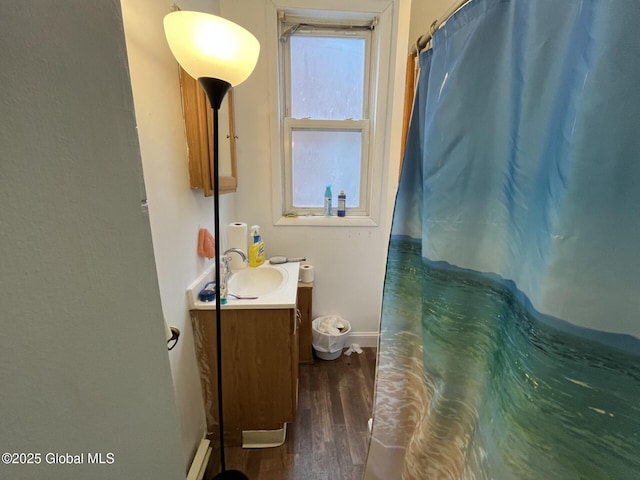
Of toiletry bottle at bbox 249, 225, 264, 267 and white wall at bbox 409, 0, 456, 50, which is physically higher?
white wall at bbox 409, 0, 456, 50

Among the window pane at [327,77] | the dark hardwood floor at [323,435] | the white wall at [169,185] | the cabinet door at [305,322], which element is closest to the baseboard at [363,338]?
the dark hardwood floor at [323,435]

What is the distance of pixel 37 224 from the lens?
1.09 feet

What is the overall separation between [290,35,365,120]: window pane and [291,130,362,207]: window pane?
0.48 ft

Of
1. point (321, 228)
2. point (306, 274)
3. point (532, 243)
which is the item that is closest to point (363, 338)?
point (306, 274)

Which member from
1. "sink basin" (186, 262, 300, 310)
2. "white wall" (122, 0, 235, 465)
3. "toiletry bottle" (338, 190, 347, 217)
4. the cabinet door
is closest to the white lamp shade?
"white wall" (122, 0, 235, 465)

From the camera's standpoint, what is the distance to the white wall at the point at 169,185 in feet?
2.95

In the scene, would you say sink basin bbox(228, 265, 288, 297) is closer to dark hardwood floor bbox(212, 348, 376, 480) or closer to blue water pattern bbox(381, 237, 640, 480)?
dark hardwood floor bbox(212, 348, 376, 480)

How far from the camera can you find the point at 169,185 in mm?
1069

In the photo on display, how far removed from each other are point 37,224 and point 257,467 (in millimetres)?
1498

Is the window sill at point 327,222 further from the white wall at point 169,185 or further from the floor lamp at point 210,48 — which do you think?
the floor lamp at point 210,48

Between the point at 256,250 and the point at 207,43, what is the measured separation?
3.87 ft

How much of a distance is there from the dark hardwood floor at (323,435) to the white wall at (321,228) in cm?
44

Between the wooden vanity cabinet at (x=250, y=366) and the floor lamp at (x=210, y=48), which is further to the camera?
the wooden vanity cabinet at (x=250, y=366)

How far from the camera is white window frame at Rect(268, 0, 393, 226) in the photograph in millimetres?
1747
